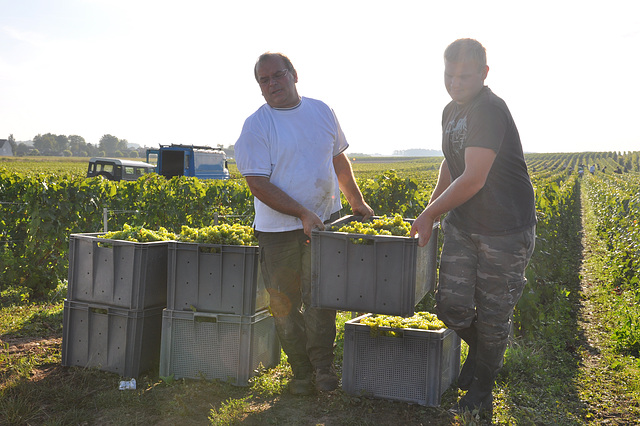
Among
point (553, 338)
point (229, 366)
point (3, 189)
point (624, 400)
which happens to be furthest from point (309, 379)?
point (3, 189)

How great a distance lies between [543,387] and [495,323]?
1.26m

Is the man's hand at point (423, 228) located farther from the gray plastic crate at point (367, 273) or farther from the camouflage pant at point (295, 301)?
the camouflage pant at point (295, 301)

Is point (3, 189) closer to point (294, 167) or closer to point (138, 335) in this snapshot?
point (138, 335)

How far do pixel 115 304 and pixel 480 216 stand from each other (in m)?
2.90

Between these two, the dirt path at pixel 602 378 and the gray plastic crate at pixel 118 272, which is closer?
A: the dirt path at pixel 602 378

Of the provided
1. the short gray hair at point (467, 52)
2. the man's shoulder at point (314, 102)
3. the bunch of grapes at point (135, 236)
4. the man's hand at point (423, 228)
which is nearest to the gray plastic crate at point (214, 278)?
the bunch of grapes at point (135, 236)

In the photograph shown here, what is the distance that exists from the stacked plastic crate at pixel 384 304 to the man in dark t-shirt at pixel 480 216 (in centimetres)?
20

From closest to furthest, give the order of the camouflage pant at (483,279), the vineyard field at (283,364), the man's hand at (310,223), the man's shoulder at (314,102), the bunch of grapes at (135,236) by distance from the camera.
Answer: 1. the camouflage pant at (483,279)
2. the man's hand at (310,223)
3. the vineyard field at (283,364)
4. the man's shoulder at (314,102)
5. the bunch of grapes at (135,236)

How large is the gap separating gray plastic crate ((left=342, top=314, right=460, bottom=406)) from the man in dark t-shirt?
25cm

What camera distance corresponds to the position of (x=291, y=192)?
3.83 m

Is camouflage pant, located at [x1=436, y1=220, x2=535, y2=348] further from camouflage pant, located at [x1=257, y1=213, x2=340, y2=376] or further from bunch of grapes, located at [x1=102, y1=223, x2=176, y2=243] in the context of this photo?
bunch of grapes, located at [x1=102, y1=223, x2=176, y2=243]

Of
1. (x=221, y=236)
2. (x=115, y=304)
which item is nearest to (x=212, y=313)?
(x=221, y=236)

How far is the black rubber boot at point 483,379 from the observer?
11.3 ft

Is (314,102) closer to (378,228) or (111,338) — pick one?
(378,228)
